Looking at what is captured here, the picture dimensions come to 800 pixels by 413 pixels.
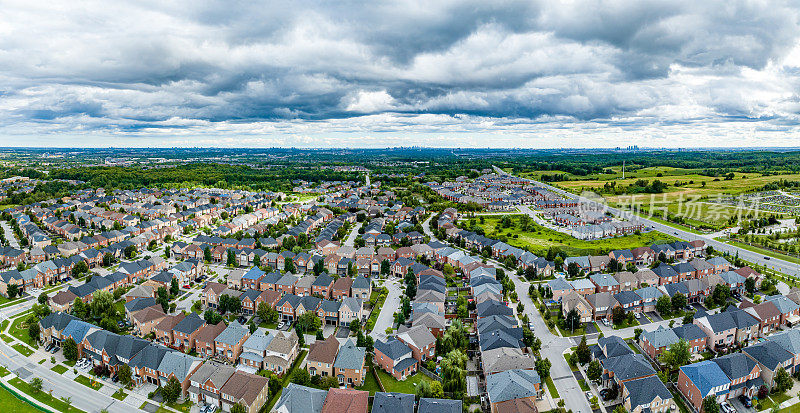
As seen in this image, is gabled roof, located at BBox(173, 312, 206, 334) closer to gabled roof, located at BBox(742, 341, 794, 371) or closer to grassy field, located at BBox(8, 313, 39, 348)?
grassy field, located at BBox(8, 313, 39, 348)

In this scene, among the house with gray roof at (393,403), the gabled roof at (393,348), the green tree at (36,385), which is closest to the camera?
the house with gray roof at (393,403)

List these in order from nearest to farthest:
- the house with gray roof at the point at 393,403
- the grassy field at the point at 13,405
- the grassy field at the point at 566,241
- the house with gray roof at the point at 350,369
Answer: the house with gray roof at the point at 393,403 → the grassy field at the point at 13,405 → the house with gray roof at the point at 350,369 → the grassy field at the point at 566,241

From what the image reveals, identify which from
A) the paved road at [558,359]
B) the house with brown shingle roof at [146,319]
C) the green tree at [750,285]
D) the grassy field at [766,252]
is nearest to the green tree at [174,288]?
the house with brown shingle roof at [146,319]

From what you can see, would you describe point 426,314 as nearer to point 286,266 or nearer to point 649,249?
point 286,266

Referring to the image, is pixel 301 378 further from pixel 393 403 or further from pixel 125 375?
pixel 125 375

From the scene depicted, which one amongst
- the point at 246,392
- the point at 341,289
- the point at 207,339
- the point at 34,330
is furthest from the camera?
the point at 341,289

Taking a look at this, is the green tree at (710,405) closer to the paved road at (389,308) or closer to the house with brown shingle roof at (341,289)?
the paved road at (389,308)

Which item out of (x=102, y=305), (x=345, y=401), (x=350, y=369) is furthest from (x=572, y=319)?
(x=102, y=305)
